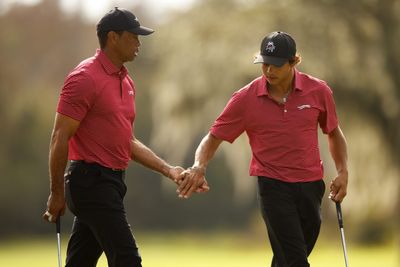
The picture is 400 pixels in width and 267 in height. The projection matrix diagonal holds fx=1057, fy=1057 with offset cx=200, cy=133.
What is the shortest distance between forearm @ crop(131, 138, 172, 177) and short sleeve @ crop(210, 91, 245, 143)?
485 mm

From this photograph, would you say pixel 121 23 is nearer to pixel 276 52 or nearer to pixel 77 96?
pixel 77 96

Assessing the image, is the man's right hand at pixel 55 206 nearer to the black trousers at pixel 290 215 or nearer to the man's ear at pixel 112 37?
the man's ear at pixel 112 37

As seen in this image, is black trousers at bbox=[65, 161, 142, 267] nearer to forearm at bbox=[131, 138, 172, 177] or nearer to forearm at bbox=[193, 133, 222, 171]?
forearm at bbox=[131, 138, 172, 177]

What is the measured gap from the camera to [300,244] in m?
7.44

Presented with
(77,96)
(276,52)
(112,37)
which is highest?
(112,37)

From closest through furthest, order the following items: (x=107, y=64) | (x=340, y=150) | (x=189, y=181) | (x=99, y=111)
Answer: (x=99, y=111)
(x=107, y=64)
(x=189, y=181)
(x=340, y=150)

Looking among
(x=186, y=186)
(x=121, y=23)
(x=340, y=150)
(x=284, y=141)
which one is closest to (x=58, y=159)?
(x=121, y=23)

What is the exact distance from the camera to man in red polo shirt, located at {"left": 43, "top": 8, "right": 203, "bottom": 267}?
695 cm

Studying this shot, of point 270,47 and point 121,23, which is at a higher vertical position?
point 121,23

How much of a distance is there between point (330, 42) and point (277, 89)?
10833 millimetres

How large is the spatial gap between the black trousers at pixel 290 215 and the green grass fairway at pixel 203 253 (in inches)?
471

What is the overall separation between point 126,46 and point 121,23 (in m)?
0.17

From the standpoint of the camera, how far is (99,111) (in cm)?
712

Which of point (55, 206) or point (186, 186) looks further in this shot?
point (186, 186)
